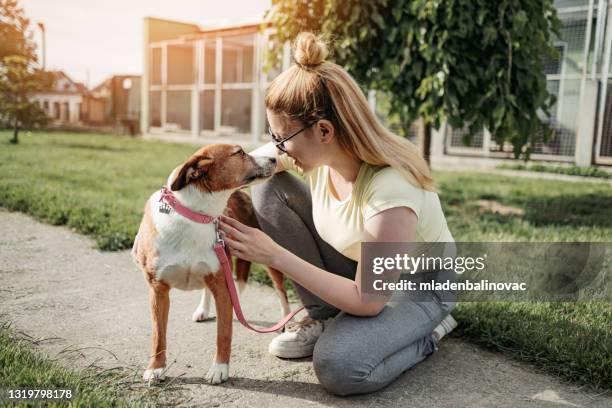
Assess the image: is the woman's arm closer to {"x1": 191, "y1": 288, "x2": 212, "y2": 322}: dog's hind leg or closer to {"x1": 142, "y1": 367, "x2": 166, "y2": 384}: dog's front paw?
{"x1": 142, "y1": 367, "x2": 166, "y2": 384}: dog's front paw

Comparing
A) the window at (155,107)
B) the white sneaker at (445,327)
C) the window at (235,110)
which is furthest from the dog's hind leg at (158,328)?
the window at (155,107)

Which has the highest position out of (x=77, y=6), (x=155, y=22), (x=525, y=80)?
(x=155, y=22)

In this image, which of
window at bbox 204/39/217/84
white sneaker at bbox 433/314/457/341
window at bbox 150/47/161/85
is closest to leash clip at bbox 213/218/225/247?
white sneaker at bbox 433/314/457/341

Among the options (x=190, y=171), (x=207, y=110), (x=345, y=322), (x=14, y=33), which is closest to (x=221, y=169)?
(x=190, y=171)

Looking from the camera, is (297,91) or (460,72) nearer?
(297,91)

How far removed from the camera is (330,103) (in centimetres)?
196

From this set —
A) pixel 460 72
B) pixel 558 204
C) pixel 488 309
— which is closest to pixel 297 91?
pixel 488 309

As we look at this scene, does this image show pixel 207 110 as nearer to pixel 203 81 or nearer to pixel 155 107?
pixel 203 81

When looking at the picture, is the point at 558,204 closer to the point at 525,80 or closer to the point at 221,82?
Answer: the point at 525,80

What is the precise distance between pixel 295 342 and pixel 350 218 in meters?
0.60

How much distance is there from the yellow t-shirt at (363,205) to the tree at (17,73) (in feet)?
10.5

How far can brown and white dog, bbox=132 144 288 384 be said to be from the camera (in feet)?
6.30

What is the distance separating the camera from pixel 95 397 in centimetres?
170

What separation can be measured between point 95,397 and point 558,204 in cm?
544
